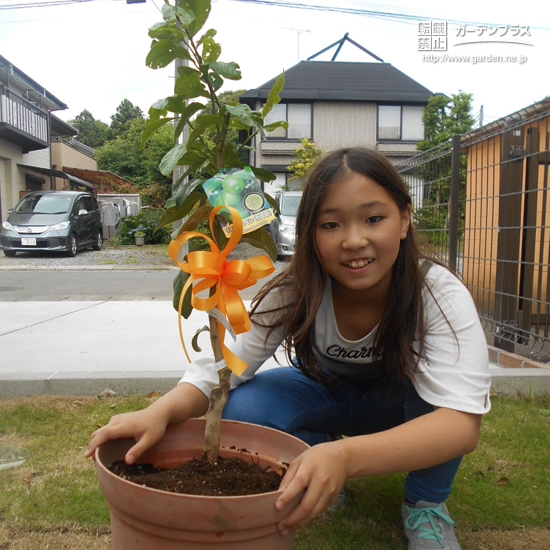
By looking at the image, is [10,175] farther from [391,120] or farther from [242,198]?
[242,198]

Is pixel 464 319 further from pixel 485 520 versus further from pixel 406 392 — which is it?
pixel 485 520

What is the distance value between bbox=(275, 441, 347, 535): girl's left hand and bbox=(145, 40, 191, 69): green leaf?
0.85 meters

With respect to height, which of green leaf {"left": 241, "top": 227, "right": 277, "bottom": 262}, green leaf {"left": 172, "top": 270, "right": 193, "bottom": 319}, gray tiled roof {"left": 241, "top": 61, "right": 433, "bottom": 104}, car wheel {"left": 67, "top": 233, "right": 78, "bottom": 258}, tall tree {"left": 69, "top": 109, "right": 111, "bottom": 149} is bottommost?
car wheel {"left": 67, "top": 233, "right": 78, "bottom": 258}

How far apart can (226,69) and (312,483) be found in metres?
0.84

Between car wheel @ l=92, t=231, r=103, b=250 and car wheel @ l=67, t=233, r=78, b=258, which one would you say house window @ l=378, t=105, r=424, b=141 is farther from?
car wheel @ l=67, t=233, r=78, b=258

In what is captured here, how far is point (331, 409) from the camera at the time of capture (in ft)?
5.84

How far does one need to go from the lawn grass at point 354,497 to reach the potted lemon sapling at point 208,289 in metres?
0.46

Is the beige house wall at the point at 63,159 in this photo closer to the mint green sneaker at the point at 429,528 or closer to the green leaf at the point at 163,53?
the green leaf at the point at 163,53

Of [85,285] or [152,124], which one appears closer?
[152,124]

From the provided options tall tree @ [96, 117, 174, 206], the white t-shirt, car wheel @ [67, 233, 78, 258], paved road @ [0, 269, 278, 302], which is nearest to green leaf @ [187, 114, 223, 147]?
the white t-shirt

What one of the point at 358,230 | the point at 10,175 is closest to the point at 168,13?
the point at 358,230

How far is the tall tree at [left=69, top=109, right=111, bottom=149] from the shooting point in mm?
57969

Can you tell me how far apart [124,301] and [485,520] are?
202 inches

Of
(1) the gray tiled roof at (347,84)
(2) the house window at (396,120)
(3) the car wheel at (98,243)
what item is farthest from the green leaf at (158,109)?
(2) the house window at (396,120)
